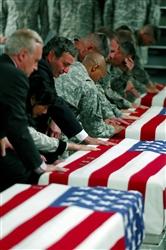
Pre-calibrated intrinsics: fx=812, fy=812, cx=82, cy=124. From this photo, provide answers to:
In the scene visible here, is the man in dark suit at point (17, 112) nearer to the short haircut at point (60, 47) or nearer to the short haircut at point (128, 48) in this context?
the short haircut at point (60, 47)

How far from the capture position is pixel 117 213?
363cm

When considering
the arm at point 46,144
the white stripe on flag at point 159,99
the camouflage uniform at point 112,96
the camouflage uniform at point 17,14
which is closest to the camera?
the arm at point 46,144

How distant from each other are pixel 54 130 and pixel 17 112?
1.30 metres

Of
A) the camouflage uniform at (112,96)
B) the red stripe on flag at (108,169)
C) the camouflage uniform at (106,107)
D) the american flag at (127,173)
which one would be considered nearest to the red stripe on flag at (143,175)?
the american flag at (127,173)

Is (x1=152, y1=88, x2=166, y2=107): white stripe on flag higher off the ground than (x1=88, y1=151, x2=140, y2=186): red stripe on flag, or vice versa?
(x1=88, y1=151, x2=140, y2=186): red stripe on flag

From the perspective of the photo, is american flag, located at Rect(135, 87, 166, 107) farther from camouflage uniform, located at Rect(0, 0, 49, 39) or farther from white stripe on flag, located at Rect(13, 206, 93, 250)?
white stripe on flag, located at Rect(13, 206, 93, 250)

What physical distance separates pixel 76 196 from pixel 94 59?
2.13 m

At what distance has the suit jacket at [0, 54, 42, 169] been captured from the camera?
13.8 ft

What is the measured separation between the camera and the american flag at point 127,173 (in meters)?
4.21

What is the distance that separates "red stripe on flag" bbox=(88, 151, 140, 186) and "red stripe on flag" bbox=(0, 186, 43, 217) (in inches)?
15.9

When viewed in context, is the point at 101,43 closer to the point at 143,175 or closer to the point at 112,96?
the point at 112,96

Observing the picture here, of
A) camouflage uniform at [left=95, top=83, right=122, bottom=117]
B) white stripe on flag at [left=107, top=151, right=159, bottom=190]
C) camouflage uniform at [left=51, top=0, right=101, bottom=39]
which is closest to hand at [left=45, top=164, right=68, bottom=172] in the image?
white stripe on flag at [left=107, top=151, right=159, bottom=190]

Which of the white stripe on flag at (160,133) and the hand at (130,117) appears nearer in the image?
the white stripe on flag at (160,133)

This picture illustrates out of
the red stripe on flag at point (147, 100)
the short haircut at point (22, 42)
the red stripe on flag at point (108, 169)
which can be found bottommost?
the red stripe on flag at point (147, 100)
